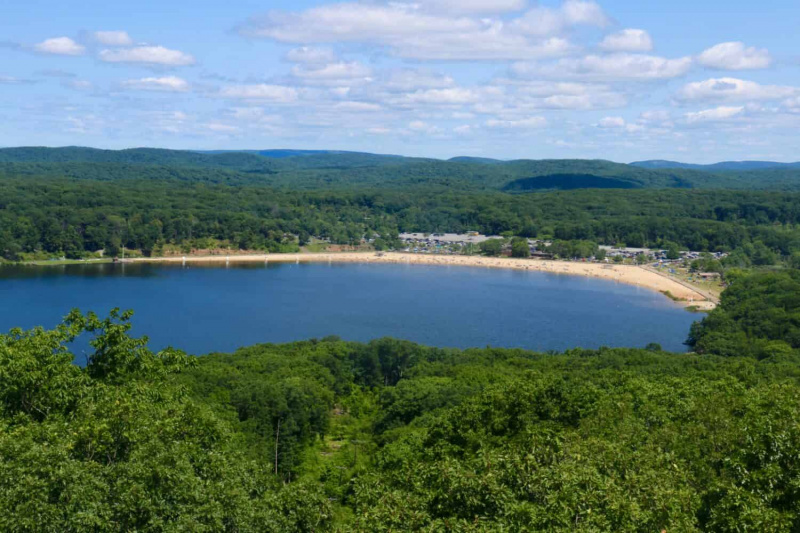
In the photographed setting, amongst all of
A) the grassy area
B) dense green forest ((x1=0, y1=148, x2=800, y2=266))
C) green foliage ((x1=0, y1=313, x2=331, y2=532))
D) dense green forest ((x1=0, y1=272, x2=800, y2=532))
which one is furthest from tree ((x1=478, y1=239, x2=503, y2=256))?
green foliage ((x1=0, y1=313, x2=331, y2=532))

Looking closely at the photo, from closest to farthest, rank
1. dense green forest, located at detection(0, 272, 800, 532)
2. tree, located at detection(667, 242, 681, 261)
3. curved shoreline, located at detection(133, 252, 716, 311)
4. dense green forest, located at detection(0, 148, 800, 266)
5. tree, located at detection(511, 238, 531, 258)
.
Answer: dense green forest, located at detection(0, 272, 800, 532), curved shoreline, located at detection(133, 252, 716, 311), dense green forest, located at detection(0, 148, 800, 266), tree, located at detection(667, 242, 681, 261), tree, located at detection(511, 238, 531, 258)

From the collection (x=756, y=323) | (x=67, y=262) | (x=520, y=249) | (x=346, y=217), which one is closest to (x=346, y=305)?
(x=756, y=323)

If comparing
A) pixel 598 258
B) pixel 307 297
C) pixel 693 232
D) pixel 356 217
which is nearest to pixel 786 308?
pixel 307 297

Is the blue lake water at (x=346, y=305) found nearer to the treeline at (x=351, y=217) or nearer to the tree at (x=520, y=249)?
the treeline at (x=351, y=217)

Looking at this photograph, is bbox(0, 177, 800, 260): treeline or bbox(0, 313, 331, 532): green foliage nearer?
bbox(0, 313, 331, 532): green foliage

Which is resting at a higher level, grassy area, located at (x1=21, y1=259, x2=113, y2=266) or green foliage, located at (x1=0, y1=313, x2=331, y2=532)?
green foliage, located at (x1=0, y1=313, x2=331, y2=532)

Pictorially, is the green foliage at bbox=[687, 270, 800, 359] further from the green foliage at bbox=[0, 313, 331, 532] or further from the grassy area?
the grassy area

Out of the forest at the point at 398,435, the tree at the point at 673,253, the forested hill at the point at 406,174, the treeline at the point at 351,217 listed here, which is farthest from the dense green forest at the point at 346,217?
the forest at the point at 398,435
